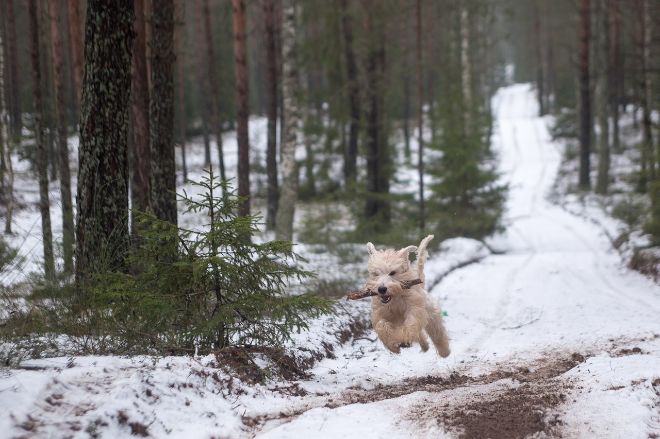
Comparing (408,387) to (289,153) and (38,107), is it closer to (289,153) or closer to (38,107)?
(289,153)

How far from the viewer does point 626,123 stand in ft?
125

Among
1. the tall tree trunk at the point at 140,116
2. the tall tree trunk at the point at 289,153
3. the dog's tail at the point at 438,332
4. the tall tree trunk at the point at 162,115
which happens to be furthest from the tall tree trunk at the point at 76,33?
the dog's tail at the point at 438,332

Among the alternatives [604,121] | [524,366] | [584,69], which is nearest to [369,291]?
[524,366]

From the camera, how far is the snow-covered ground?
425 centimetres

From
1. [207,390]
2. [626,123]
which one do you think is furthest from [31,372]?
[626,123]

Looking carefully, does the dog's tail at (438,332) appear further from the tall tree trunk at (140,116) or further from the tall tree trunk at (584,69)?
the tall tree trunk at (584,69)

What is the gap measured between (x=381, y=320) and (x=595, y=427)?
2.49 metres

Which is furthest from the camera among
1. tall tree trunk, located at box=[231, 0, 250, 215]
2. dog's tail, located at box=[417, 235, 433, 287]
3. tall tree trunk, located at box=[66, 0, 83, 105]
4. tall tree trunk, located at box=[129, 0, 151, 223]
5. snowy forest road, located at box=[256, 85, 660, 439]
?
tall tree trunk, located at box=[231, 0, 250, 215]

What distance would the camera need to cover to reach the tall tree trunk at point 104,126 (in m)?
6.86

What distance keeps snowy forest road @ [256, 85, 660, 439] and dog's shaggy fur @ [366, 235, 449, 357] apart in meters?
0.55

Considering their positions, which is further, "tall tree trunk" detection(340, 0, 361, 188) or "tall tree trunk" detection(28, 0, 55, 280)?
"tall tree trunk" detection(340, 0, 361, 188)

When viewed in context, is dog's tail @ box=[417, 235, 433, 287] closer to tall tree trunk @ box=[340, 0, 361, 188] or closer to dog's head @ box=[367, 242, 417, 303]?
dog's head @ box=[367, 242, 417, 303]

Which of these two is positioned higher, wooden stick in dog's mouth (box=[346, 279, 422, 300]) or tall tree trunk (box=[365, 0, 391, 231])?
tall tree trunk (box=[365, 0, 391, 231])

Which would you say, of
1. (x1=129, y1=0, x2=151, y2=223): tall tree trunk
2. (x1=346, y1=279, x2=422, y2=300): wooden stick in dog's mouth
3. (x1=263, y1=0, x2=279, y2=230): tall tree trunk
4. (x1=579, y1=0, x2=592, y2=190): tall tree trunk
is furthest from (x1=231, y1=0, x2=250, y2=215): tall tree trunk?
(x1=579, y1=0, x2=592, y2=190): tall tree trunk
